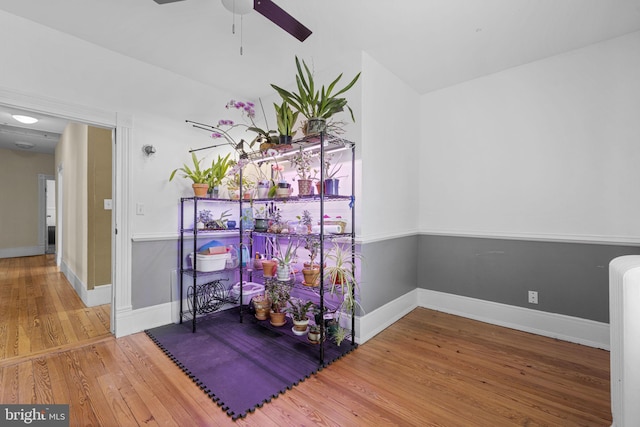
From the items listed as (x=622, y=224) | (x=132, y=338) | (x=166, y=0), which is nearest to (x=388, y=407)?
(x=132, y=338)

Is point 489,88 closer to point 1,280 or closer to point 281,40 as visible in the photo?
point 281,40

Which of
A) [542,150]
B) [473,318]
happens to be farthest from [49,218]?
[542,150]

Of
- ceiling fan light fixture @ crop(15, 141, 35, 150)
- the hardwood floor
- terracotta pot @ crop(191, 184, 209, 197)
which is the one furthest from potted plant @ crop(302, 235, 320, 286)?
ceiling fan light fixture @ crop(15, 141, 35, 150)

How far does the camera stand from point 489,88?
9.57 feet

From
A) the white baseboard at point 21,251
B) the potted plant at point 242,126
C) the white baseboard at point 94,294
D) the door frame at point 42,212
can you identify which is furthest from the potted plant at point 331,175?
the white baseboard at point 21,251

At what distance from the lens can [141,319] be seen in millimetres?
2656

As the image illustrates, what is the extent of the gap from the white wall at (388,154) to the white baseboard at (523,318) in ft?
2.85

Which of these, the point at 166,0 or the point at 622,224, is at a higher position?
the point at 166,0

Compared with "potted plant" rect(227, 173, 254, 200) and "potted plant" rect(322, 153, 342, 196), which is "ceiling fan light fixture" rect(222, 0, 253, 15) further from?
"potted plant" rect(227, 173, 254, 200)

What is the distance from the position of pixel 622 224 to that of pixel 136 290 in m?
4.25

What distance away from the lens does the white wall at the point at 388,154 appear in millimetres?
2574

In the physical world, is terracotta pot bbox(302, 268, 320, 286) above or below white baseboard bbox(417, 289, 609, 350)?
above

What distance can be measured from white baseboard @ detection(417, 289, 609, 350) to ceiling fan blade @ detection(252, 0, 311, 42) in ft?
9.65

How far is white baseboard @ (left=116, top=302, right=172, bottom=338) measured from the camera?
2543mm
